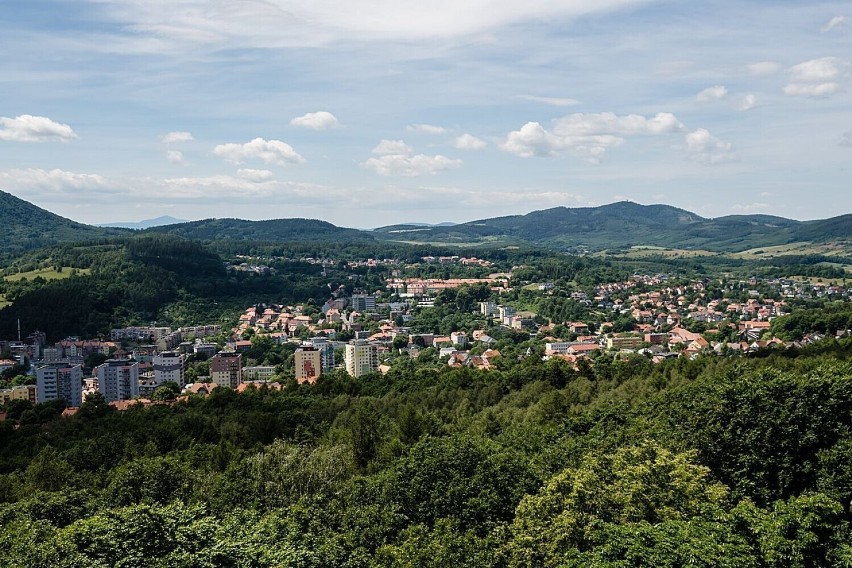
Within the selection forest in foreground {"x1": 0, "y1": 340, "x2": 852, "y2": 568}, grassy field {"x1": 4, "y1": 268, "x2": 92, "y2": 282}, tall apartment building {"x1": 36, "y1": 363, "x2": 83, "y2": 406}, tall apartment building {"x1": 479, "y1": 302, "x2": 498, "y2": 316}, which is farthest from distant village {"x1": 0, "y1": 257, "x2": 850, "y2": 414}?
forest in foreground {"x1": 0, "y1": 340, "x2": 852, "y2": 568}

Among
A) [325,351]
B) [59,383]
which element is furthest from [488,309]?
[59,383]

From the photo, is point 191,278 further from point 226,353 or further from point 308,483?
point 308,483

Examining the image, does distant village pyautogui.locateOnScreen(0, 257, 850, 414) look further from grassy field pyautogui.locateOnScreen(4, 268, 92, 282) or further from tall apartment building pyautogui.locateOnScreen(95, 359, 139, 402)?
grassy field pyautogui.locateOnScreen(4, 268, 92, 282)

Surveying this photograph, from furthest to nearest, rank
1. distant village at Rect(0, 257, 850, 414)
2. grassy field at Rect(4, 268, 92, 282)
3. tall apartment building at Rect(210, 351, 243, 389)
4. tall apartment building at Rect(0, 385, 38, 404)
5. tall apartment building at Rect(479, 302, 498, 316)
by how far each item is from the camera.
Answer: tall apartment building at Rect(479, 302, 498, 316) → grassy field at Rect(4, 268, 92, 282) → tall apartment building at Rect(210, 351, 243, 389) → distant village at Rect(0, 257, 850, 414) → tall apartment building at Rect(0, 385, 38, 404)

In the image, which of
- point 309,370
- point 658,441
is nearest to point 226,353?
point 309,370

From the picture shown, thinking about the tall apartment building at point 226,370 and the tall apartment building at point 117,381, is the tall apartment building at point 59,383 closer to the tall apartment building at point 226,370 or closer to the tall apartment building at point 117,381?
the tall apartment building at point 117,381

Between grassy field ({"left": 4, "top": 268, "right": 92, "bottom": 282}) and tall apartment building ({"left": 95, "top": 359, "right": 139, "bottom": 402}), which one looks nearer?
tall apartment building ({"left": 95, "top": 359, "right": 139, "bottom": 402})

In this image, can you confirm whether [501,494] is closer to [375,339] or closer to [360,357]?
[360,357]
